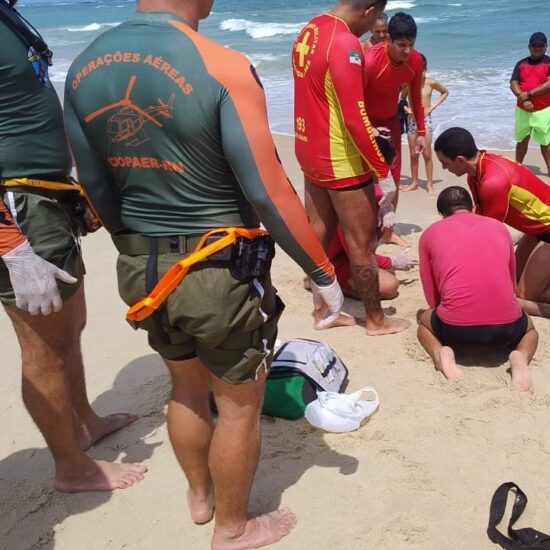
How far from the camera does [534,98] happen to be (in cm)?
783

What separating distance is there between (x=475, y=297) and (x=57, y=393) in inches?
85.6

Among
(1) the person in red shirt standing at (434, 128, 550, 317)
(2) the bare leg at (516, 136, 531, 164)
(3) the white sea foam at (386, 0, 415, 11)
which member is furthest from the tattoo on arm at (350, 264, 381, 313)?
(3) the white sea foam at (386, 0, 415, 11)

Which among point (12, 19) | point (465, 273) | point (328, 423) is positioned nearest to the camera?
point (12, 19)

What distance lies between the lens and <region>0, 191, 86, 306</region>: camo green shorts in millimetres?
2395

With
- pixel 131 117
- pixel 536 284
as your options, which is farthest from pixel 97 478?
pixel 536 284

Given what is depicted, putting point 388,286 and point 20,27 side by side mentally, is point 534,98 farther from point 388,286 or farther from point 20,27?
point 20,27

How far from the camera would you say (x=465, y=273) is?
11.8 ft

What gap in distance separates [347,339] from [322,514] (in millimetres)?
1597

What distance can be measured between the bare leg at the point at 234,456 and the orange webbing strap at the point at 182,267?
0.37m

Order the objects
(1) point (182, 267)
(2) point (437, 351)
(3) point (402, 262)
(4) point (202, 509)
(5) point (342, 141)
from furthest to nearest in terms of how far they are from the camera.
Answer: (3) point (402, 262), (5) point (342, 141), (2) point (437, 351), (4) point (202, 509), (1) point (182, 267)

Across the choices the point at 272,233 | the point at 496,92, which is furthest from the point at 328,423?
the point at 496,92

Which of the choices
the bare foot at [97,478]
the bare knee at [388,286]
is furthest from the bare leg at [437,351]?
the bare foot at [97,478]

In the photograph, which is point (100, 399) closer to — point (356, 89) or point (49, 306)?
point (49, 306)

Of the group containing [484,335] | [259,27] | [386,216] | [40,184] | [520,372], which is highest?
[40,184]
